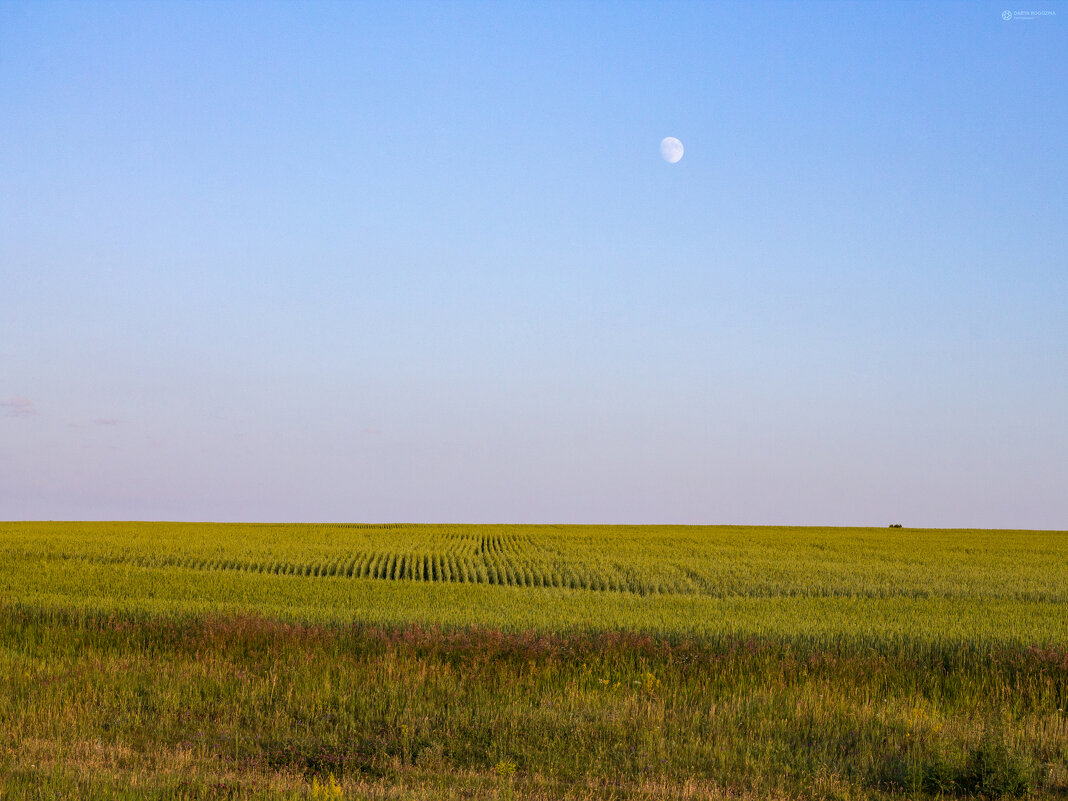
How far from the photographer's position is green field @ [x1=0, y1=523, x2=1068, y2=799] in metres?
8.52

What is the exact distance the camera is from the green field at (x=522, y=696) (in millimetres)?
8516

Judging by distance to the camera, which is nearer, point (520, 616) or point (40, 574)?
point (520, 616)

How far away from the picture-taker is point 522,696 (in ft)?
38.6

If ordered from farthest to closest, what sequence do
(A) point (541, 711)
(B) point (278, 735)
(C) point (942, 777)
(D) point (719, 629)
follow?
(D) point (719, 629), (A) point (541, 711), (B) point (278, 735), (C) point (942, 777)

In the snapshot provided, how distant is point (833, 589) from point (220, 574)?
2282 centimetres

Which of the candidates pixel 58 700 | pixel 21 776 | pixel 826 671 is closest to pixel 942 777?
pixel 826 671

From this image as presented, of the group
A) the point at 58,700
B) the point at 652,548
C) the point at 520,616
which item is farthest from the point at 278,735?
the point at 652,548

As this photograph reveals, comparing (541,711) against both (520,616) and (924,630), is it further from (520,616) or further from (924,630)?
(924,630)

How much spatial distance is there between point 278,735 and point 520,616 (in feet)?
33.4

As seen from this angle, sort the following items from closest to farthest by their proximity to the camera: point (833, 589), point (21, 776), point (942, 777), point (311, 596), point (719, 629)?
point (21, 776), point (942, 777), point (719, 629), point (311, 596), point (833, 589)

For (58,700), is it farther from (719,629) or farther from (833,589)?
(833,589)

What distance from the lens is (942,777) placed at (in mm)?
8555

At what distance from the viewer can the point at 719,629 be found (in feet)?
57.6

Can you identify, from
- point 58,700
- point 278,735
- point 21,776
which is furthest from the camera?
point 58,700
